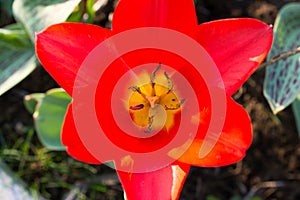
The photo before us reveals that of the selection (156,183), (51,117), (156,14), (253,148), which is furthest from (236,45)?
(253,148)

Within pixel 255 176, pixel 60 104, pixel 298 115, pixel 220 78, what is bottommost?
pixel 255 176

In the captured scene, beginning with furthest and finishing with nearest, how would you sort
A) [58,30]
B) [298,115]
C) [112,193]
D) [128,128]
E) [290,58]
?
→ [112,193], [298,115], [290,58], [128,128], [58,30]

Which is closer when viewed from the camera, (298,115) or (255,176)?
(298,115)

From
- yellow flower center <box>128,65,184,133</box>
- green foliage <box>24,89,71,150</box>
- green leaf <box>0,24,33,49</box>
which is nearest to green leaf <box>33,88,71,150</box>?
green foliage <box>24,89,71,150</box>

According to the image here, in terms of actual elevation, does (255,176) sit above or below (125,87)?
below

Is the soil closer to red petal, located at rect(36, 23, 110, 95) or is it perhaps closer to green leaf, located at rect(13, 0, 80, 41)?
green leaf, located at rect(13, 0, 80, 41)

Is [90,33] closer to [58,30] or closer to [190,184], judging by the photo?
[58,30]

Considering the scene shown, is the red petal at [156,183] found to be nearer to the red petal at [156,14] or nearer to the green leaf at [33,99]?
the red petal at [156,14]

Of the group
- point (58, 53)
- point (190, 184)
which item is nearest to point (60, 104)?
point (58, 53)
